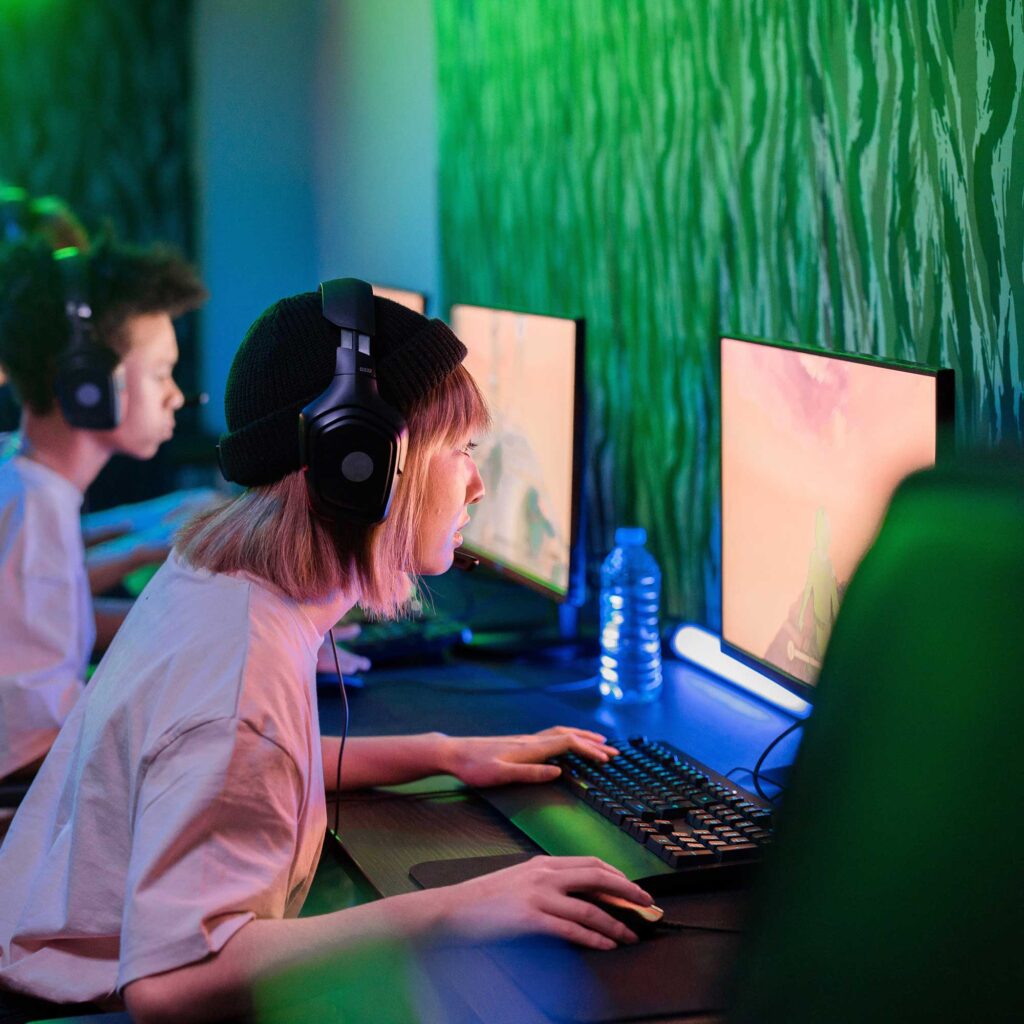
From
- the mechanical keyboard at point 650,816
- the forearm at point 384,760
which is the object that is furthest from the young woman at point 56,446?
the mechanical keyboard at point 650,816

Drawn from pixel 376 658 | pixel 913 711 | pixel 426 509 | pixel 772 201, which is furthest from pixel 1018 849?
pixel 376 658

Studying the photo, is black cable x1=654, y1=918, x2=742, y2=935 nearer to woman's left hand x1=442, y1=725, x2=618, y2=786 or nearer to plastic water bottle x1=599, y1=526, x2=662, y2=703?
woman's left hand x1=442, y1=725, x2=618, y2=786

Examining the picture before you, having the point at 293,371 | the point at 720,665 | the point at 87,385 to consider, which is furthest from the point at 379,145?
the point at 293,371

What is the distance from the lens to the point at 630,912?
3.33 feet

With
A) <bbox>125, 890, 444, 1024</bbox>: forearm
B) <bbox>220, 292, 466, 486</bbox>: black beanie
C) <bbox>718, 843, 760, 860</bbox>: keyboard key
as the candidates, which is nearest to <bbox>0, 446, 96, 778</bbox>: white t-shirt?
<bbox>220, 292, 466, 486</bbox>: black beanie

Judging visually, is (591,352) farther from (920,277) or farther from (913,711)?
(913,711)

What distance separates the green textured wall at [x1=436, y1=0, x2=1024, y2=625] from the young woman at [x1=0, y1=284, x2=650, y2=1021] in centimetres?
57

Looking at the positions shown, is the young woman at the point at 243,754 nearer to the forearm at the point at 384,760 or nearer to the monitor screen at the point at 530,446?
the forearm at the point at 384,760

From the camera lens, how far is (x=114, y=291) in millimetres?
2178

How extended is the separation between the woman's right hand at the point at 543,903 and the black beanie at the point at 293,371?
0.38 meters

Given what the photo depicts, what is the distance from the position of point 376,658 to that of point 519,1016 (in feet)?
3.36

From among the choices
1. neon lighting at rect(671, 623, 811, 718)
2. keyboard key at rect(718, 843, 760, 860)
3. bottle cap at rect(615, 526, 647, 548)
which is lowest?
neon lighting at rect(671, 623, 811, 718)

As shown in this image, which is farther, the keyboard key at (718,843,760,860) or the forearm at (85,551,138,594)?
the forearm at (85,551,138,594)

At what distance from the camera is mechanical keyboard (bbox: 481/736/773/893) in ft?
3.67
